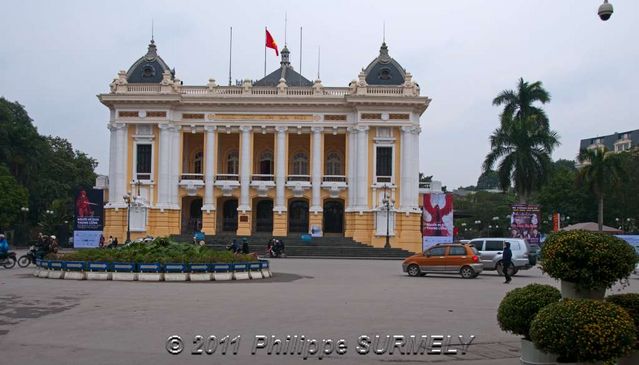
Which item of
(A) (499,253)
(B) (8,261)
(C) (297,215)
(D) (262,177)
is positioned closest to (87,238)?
(D) (262,177)

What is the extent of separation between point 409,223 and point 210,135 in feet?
56.0

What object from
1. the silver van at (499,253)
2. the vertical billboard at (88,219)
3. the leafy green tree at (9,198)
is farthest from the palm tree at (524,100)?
the leafy green tree at (9,198)

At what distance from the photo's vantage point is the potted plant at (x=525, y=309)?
8352mm

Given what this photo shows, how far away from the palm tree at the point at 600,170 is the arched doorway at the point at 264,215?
2676 centimetres

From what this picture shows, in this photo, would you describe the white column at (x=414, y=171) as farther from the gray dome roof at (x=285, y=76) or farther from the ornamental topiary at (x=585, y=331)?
the ornamental topiary at (x=585, y=331)

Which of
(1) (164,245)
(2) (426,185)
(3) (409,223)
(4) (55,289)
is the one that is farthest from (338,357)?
(2) (426,185)

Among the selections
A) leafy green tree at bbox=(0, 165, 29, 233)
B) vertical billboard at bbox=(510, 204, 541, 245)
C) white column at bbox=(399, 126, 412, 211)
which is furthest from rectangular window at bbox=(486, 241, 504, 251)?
leafy green tree at bbox=(0, 165, 29, 233)

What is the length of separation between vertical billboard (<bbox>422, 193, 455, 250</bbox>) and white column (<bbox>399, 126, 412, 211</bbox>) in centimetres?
258

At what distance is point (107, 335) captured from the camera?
37.3 feet

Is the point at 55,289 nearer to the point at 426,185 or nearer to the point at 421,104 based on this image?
the point at 421,104

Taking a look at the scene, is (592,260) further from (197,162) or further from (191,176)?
(197,162)

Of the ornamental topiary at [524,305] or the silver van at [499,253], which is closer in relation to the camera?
the ornamental topiary at [524,305]

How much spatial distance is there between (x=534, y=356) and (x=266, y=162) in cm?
5327

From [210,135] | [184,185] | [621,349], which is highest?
[210,135]
